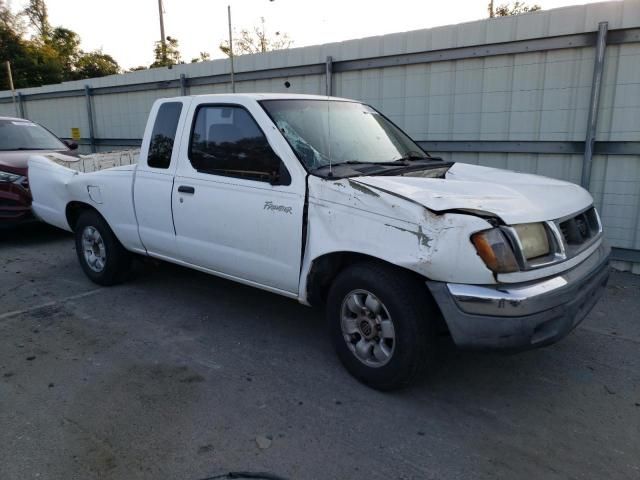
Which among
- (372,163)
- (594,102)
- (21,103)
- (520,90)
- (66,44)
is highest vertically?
(66,44)

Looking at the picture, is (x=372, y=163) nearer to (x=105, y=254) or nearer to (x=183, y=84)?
(x=105, y=254)

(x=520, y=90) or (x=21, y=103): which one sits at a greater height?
(x=21, y=103)

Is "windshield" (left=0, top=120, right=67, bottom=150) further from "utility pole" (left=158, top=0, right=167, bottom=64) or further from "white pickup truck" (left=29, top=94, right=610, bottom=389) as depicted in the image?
"utility pole" (left=158, top=0, right=167, bottom=64)

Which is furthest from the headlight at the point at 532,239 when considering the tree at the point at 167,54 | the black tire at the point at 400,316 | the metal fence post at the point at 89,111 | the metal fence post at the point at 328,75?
the tree at the point at 167,54

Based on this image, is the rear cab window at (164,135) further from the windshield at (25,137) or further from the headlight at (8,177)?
the windshield at (25,137)

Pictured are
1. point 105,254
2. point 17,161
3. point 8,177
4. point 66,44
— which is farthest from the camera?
point 66,44

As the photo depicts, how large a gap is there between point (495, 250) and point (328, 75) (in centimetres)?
565

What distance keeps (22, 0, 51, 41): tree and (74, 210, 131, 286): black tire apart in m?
42.1

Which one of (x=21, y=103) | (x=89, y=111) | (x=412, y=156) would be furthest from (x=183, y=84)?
(x=21, y=103)

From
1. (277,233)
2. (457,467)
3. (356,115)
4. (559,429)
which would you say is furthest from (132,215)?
(559,429)

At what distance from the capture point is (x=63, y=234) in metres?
8.05

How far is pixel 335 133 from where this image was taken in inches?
152

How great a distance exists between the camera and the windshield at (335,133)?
360cm

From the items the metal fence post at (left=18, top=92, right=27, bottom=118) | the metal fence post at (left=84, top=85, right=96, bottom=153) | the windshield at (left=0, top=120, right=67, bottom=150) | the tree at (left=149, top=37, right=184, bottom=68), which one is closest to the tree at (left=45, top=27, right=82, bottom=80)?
the tree at (left=149, top=37, right=184, bottom=68)
